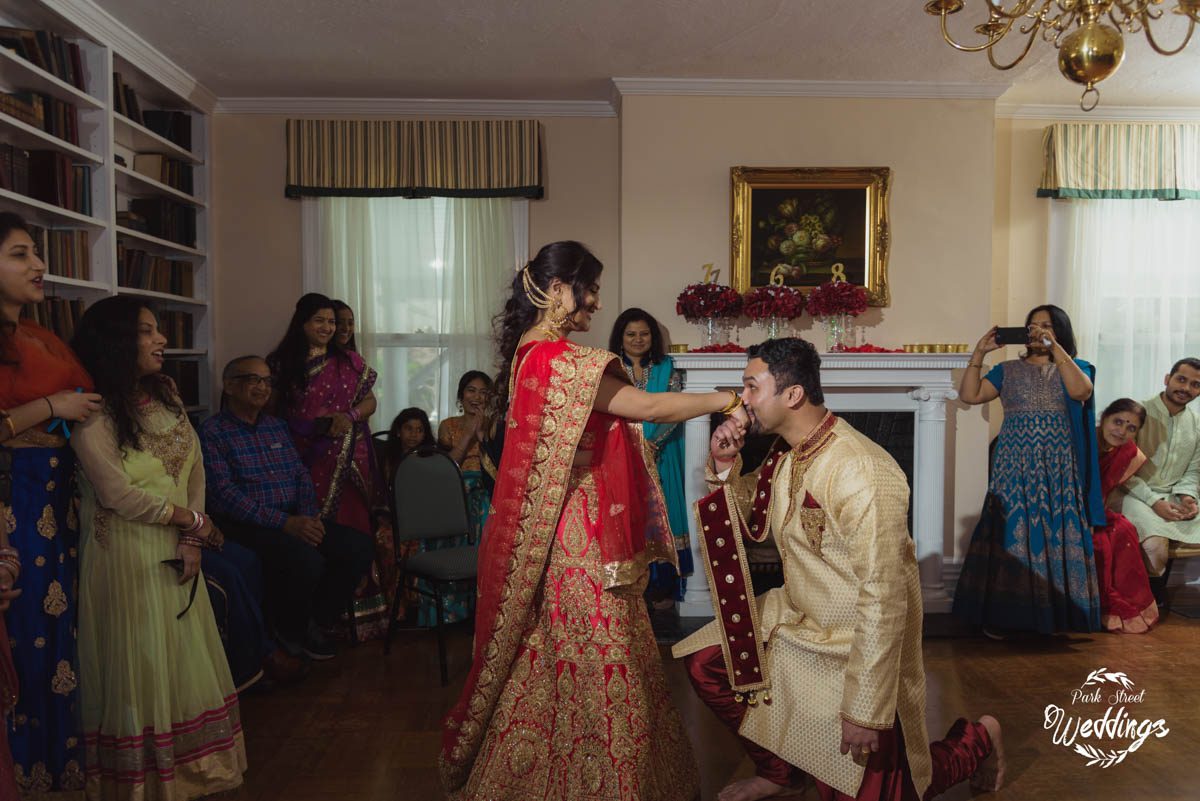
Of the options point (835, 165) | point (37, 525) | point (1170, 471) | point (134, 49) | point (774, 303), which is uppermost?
point (134, 49)

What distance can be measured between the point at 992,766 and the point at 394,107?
14.1 feet

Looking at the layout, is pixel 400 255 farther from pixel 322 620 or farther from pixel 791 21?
pixel 791 21

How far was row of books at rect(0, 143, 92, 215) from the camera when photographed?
11.0 feet

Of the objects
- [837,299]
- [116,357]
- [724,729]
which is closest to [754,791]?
[724,729]

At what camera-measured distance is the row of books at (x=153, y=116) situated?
13.6 feet

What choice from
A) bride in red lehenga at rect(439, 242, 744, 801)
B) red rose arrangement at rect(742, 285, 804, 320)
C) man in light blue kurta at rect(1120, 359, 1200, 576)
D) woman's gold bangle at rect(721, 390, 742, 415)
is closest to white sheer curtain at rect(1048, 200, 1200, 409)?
man in light blue kurta at rect(1120, 359, 1200, 576)

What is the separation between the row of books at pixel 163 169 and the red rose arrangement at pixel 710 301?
277 centimetres

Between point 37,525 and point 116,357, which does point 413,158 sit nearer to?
point 116,357

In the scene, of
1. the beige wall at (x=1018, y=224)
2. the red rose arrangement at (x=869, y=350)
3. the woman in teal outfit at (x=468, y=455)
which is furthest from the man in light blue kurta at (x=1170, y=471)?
the woman in teal outfit at (x=468, y=455)

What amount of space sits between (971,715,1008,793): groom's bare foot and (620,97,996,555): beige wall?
2689 mm

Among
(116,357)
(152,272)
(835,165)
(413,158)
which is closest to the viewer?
(116,357)

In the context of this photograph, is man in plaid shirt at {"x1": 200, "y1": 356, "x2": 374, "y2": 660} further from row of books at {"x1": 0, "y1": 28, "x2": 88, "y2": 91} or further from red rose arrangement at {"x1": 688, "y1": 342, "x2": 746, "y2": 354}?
red rose arrangement at {"x1": 688, "y1": 342, "x2": 746, "y2": 354}

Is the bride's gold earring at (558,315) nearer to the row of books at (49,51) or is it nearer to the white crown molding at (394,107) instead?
the row of books at (49,51)

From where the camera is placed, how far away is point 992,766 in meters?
2.49
